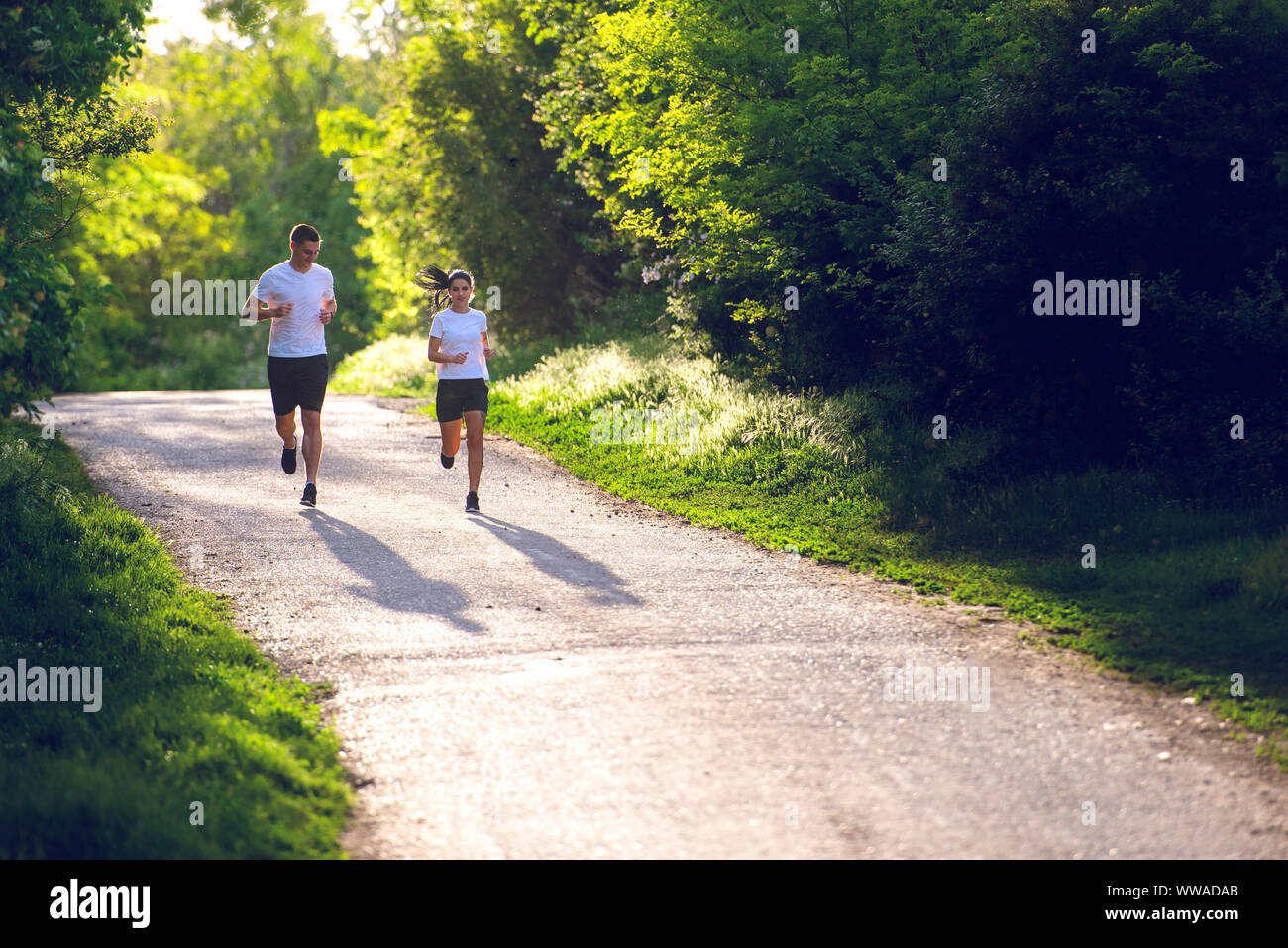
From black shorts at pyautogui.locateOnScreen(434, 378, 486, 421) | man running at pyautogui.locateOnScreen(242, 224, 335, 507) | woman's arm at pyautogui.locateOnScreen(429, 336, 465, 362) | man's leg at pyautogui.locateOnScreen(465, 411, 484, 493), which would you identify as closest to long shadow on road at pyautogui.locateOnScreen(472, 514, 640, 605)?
man's leg at pyautogui.locateOnScreen(465, 411, 484, 493)

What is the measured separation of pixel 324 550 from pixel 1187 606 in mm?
6385

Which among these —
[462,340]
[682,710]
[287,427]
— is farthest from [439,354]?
[682,710]

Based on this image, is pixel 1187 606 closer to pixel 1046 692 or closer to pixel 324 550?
pixel 1046 692

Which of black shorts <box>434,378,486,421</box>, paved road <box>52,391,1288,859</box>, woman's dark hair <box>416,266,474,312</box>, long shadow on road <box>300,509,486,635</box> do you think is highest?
woman's dark hair <box>416,266,474,312</box>

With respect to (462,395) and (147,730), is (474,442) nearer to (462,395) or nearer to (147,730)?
(462,395)

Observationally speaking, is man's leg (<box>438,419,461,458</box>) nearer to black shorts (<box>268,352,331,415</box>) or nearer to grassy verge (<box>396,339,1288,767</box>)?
black shorts (<box>268,352,331,415</box>)

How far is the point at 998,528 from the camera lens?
32.6 ft

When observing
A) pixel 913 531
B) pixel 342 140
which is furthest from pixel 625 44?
pixel 342 140

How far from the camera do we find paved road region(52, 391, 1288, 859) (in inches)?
193

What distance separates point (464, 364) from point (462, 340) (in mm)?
227

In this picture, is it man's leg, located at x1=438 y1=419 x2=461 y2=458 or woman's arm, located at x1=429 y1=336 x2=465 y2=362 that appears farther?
man's leg, located at x1=438 y1=419 x2=461 y2=458

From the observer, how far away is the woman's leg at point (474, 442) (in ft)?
38.2

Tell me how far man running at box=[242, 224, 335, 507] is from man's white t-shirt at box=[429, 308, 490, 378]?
3.41ft
